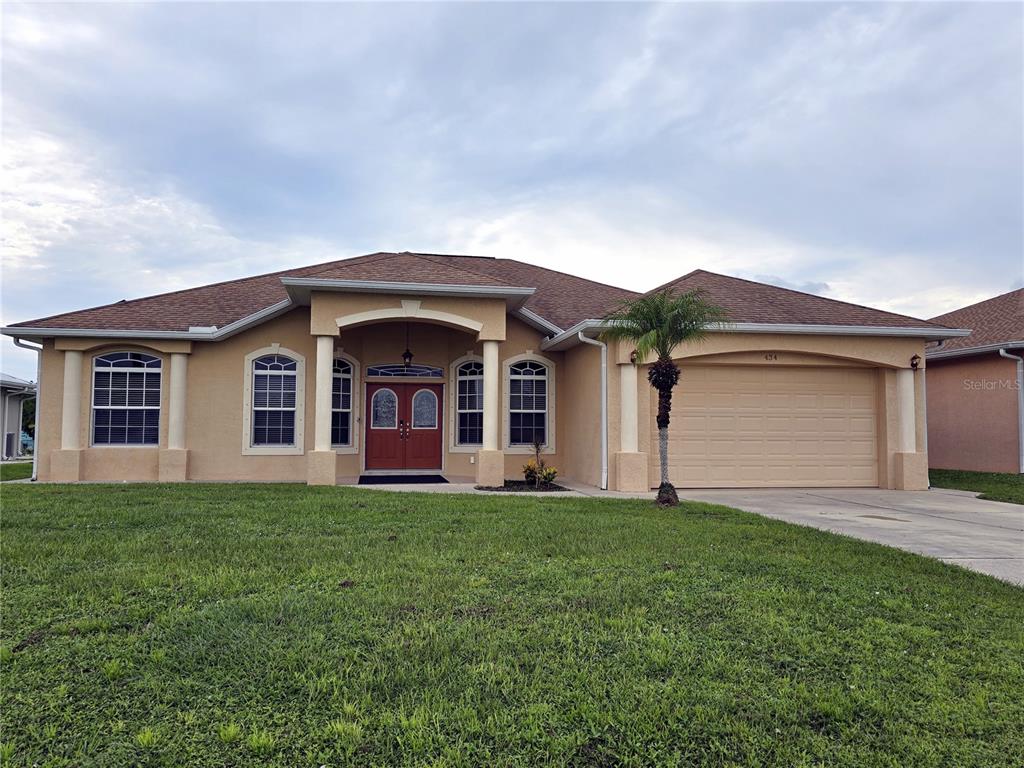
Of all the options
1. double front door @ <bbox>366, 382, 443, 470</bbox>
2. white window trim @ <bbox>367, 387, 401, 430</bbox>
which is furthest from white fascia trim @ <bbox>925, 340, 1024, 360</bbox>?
white window trim @ <bbox>367, 387, 401, 430</bbox>

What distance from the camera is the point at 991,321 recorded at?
16562 mm

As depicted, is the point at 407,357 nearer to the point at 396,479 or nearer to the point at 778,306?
the point at 396,479

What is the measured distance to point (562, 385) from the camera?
1462cm

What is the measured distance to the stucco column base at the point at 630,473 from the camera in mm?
11891

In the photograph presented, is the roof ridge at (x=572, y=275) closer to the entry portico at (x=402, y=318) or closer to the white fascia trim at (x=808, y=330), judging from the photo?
the white fascia trim at (x=808, y=330)

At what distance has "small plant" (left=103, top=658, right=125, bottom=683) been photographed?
3324mm

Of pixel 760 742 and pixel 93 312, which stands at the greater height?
pixel 93 312

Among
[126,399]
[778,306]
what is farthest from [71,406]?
[778,306]

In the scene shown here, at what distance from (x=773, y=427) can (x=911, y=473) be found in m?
2.85

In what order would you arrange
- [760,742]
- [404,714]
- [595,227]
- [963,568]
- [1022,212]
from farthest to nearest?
[595,227] < [1022,212] < [963,568] < [404,714] < [760,742]

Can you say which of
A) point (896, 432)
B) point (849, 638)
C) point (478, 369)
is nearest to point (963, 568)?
point (849, 638)

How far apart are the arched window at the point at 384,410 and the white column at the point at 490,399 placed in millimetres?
3195

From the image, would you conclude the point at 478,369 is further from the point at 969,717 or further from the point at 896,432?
the point at 969,717

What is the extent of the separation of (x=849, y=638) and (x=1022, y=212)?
48.4 ft
